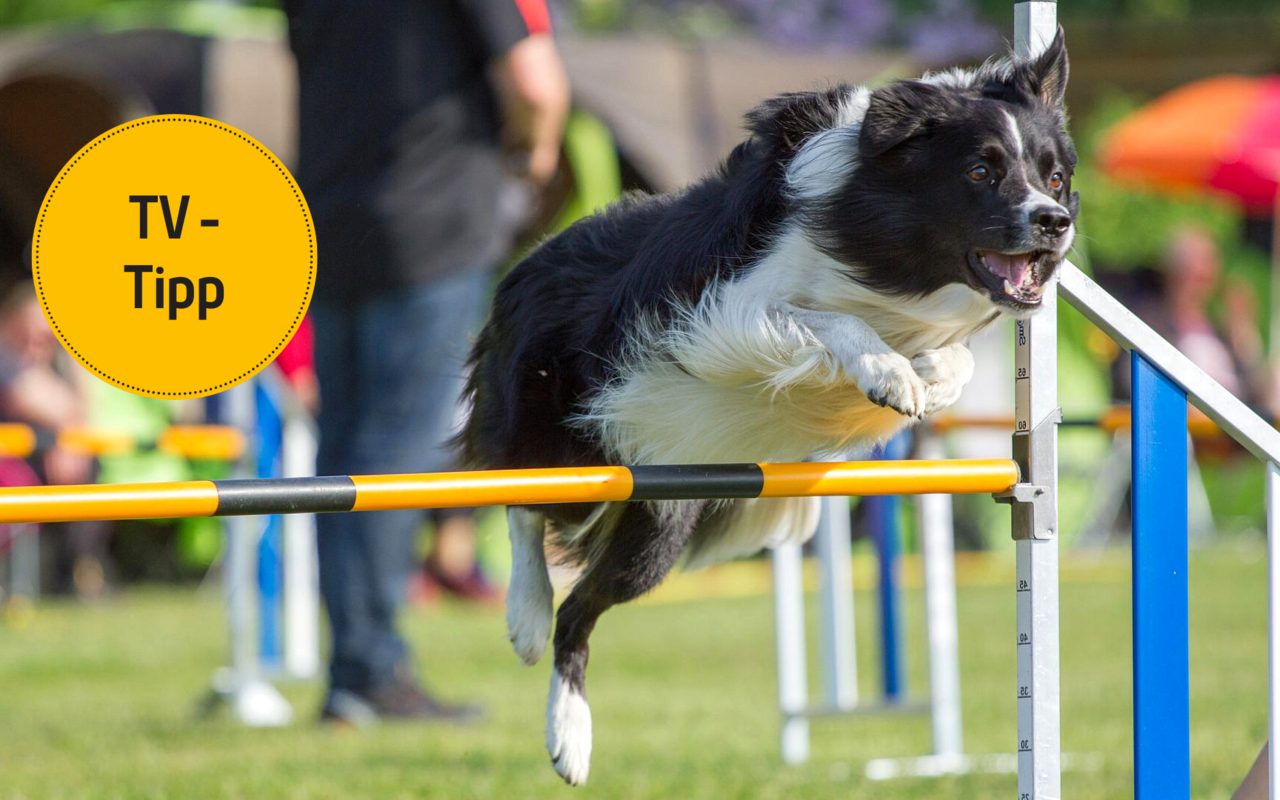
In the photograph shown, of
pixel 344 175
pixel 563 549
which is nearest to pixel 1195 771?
pixel 563 549

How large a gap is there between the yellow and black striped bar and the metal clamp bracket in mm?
51

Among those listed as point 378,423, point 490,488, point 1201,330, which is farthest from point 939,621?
point 1201,330

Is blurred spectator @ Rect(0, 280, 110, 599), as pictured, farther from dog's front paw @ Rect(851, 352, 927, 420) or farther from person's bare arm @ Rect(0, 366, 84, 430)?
dog's front paw @ Rect(851, 352, 927, 420)

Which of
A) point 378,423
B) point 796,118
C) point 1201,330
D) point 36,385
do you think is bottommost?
point 378,423

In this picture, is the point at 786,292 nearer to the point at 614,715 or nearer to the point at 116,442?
the point at 116,442

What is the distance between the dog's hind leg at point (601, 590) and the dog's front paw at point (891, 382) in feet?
2.20

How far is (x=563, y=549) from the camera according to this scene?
3184mm

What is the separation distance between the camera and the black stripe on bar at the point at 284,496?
2.16 m

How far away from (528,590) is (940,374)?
1033 mm

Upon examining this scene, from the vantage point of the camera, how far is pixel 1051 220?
93.1 inches

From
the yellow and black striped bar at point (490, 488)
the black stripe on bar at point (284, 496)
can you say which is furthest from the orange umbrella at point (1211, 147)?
the black stripe on bar at point (284, 496)

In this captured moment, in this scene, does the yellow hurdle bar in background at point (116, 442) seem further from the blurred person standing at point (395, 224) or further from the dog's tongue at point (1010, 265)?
the dog's tongue at point (1010, 265)

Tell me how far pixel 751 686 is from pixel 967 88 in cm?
376

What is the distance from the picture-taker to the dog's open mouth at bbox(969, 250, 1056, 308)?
8.04 feet
